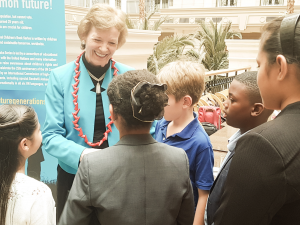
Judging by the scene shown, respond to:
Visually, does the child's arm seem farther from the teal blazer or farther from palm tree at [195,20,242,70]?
palm tree at [195,20,242,70]

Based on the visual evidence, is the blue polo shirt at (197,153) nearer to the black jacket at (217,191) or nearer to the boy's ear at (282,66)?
the black jacket at (217,191)

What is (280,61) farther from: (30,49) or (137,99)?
(30,49)

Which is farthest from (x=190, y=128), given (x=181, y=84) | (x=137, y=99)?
(x=137, y=99)

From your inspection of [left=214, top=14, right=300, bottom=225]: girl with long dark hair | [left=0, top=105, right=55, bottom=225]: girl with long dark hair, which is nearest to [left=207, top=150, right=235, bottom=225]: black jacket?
[left=214, top=14, right=300, bottom=225]: girl with long dark hair

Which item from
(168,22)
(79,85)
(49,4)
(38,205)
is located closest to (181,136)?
(79,85)

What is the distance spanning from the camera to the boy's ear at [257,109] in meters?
1.45

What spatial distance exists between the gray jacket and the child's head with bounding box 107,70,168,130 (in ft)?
0.23

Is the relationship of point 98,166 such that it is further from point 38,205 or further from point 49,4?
point 49,4

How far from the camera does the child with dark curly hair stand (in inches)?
40.8

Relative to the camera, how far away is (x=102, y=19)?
1.62 m

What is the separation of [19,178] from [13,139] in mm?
171

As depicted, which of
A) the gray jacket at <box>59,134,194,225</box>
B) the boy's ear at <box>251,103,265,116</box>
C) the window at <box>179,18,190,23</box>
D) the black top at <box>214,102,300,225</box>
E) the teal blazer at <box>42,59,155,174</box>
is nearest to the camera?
the black top at <box>214,102,300,225</box>

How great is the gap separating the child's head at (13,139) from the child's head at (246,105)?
1.00 m

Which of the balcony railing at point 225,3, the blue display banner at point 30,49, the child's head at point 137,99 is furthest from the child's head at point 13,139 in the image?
the balcony railing at point 225,3
